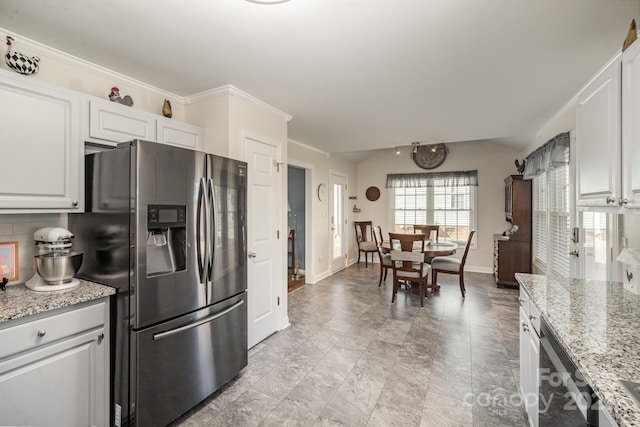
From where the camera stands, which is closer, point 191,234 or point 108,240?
point 108,240

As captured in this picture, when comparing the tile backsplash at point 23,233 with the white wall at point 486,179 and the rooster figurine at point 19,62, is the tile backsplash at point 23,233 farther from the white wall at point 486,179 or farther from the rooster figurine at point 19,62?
the white wall at point 486,179

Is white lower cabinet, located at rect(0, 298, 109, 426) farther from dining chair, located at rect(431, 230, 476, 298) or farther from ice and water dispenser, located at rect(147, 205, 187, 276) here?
dining chair, located at rect(431, 230, 476, 298)

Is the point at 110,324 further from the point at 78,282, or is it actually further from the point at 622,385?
the point at 622,385

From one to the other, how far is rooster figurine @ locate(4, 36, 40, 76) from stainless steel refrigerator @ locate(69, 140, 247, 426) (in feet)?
1.77

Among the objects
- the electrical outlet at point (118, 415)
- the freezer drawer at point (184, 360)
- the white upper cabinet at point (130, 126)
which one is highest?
the white upper cabinet at point (130, 126)

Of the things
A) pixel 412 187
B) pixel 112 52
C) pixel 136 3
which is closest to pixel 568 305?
pixel 136 3

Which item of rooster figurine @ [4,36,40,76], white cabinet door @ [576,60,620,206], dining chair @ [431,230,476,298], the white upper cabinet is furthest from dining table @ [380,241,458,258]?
rooster figurine @ [4,36,40,76]

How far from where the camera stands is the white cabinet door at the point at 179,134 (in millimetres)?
2201

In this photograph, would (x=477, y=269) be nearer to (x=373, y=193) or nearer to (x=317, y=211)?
(x=373, y=193)

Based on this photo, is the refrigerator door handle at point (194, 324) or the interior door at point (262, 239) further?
the interior door at point (262, 239)

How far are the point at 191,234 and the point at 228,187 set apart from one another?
0.46m

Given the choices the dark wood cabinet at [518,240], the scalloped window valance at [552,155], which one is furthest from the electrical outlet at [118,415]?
the dark wood cabinet at [518,240]

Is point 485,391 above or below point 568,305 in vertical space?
below

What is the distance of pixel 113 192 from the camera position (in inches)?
65.7
